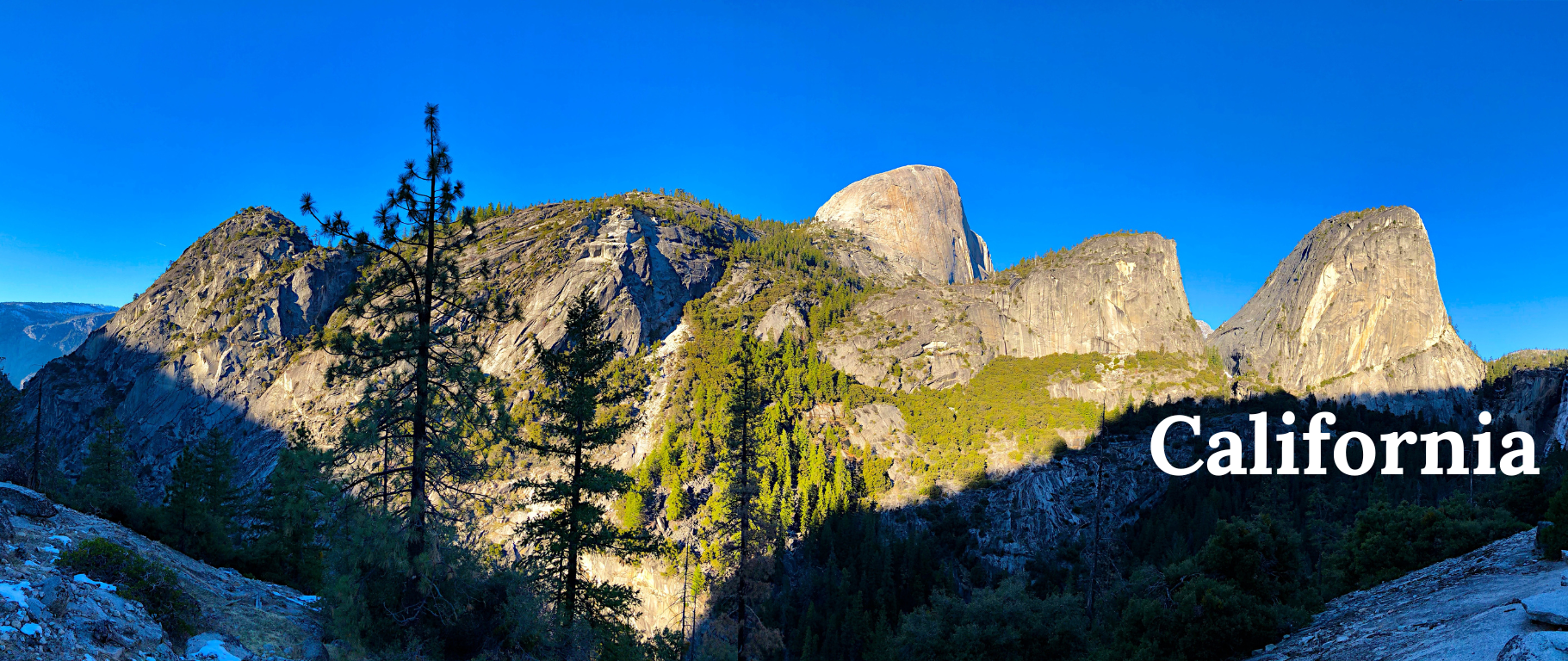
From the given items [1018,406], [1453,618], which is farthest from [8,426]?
[1018,406]

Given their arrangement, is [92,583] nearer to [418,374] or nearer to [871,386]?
[418,374]

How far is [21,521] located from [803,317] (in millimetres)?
120237

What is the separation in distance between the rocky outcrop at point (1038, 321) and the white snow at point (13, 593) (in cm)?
11214

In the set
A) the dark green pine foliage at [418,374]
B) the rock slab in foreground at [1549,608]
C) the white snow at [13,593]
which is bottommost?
the rock slab in foreground at [1549,608]

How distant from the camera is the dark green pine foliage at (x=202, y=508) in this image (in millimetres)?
22000

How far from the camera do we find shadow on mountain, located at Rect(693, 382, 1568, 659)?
827 inches

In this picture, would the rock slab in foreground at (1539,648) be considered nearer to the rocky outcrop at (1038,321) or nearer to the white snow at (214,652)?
the white snow at (214,652)

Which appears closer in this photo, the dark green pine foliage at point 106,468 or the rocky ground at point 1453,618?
the rocky ground at point 1453,618

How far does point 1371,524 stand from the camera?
105 feet

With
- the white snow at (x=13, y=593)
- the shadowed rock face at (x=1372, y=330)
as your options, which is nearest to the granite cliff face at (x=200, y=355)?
the white snow at (x=13, y=593)

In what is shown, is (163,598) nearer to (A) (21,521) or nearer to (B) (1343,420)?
(A) (21,521)

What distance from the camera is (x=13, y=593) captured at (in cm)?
797

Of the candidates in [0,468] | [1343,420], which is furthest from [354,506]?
[1343,420]

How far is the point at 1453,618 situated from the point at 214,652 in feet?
71.3
